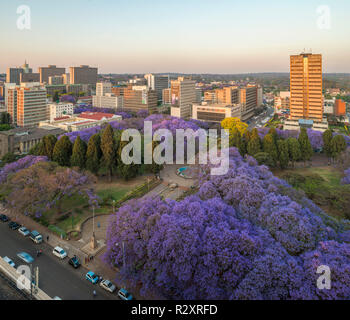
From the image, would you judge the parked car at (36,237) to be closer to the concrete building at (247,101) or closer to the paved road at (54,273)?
the paved road at (54,273)

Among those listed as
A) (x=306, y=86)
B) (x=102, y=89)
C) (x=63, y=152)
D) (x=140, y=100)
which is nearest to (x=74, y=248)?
(x=63, y=152)

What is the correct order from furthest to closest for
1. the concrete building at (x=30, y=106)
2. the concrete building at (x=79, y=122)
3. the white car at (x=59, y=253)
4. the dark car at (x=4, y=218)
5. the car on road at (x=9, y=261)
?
the concrete building at (x=30, y=106) < the concrete building at (x=79, y=122) < the dark car at (x=4, y=218) < the white car at (x=59, y=253) < the car on road at (x=9, y=261)

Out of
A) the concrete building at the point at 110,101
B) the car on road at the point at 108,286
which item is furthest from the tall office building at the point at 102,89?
the car on road at the point at 108,286

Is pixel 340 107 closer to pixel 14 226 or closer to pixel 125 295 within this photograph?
pixel 125 295

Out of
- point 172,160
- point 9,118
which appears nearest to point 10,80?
point 9,118
